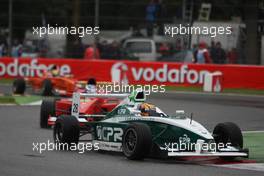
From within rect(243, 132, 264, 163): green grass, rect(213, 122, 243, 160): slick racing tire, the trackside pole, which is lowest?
rect(243, 132, 264, 163): green grass

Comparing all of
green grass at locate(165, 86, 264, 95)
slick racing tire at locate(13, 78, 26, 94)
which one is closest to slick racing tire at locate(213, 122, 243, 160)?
slick racing tire at locate(13, 78, 26, 94)

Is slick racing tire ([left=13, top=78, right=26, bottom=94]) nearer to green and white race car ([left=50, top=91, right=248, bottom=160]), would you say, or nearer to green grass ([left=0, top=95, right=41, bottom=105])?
green grass ([left=0, top=95, right=41, bottom=105])

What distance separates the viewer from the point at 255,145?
15.0 metres

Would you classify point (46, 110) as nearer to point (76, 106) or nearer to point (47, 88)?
point (76, 106)

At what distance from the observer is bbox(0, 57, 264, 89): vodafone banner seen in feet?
93.9

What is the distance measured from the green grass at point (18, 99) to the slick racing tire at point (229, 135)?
12083 mm

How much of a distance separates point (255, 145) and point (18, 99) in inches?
478

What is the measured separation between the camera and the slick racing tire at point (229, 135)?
500 inches

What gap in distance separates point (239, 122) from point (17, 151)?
7263mm
